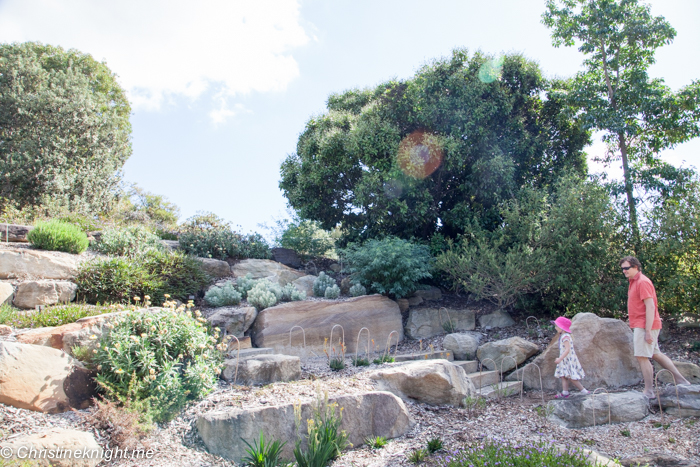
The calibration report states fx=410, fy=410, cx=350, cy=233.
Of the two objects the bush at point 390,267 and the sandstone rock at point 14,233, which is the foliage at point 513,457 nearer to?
the bush at point 390,267

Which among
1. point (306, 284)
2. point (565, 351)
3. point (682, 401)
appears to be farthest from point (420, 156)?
point (682, 401)

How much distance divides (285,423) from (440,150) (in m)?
7.74

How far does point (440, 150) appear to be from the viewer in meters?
10.1

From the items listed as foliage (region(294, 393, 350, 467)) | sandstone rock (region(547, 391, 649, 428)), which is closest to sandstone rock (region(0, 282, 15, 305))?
foliage (region(294, 393, 350, 467))

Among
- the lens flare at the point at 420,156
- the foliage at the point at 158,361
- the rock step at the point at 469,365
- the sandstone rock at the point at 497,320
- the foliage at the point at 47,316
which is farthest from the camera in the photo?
the lens flare at the point at 420,156

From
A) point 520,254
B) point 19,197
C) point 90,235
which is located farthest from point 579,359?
point 19,197

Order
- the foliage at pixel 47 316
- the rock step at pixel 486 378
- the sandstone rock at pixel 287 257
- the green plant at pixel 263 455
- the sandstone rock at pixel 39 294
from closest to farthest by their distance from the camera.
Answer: the green plant at pixel 263 455 < the foliage at pixel 47 316 < the rock step at pixel 486 378 < the sandstone rock at pixel 39 294 < the sandstone rock at pixel 287 257

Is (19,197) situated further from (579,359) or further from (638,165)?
(638,165)

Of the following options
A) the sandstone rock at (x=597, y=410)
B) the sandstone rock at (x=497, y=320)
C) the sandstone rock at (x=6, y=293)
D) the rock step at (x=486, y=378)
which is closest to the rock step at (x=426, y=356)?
the rock step at (x=486, y=378)

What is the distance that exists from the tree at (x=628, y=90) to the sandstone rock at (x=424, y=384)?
7.10m

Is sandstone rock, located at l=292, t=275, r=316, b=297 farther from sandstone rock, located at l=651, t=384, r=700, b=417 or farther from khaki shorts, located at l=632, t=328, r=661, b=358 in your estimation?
sandstone rock, located at l=651, t=384, r=700, b=417

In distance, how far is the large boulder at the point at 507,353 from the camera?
6.98m

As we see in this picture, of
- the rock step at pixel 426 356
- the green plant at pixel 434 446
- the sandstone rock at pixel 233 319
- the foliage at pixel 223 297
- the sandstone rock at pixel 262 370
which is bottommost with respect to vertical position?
the green plant at pixel 434 446

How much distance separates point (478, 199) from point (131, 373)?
343 inches
